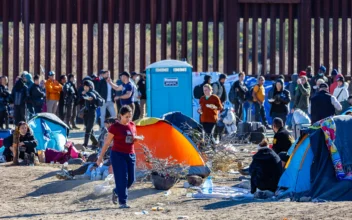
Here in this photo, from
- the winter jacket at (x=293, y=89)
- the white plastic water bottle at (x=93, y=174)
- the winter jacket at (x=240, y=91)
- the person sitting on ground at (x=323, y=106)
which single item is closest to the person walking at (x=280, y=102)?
the winter jacket at (x=293, y=89)

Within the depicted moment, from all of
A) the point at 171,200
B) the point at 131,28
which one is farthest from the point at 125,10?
the point at 171,200

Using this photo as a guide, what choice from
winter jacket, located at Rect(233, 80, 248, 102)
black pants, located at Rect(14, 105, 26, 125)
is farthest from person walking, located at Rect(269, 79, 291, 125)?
black pants, located at Rect(14, 105, 26, 125)

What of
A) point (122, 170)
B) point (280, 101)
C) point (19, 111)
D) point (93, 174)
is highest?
point (280, 101)

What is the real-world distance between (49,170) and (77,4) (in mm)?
14663

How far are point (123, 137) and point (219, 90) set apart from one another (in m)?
12.7

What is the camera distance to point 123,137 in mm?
13016

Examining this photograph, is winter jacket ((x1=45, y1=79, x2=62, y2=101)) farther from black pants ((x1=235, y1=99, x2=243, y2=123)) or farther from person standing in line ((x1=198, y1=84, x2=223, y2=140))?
person standing in line ((x1=198, y1=84, x2=223, y2=140))

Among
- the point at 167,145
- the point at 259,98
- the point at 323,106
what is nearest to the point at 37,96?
the point at 259,98

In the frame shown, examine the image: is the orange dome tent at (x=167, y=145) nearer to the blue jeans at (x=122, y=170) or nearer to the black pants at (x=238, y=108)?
the blue jeans at (x=122, y=170)

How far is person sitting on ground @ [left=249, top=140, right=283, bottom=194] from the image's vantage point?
13.7 m

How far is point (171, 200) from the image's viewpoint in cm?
1388

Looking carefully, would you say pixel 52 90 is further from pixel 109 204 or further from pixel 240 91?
pixel 109 204

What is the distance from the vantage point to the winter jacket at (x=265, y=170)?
44.8 ft

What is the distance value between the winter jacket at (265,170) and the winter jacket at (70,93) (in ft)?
44.3
